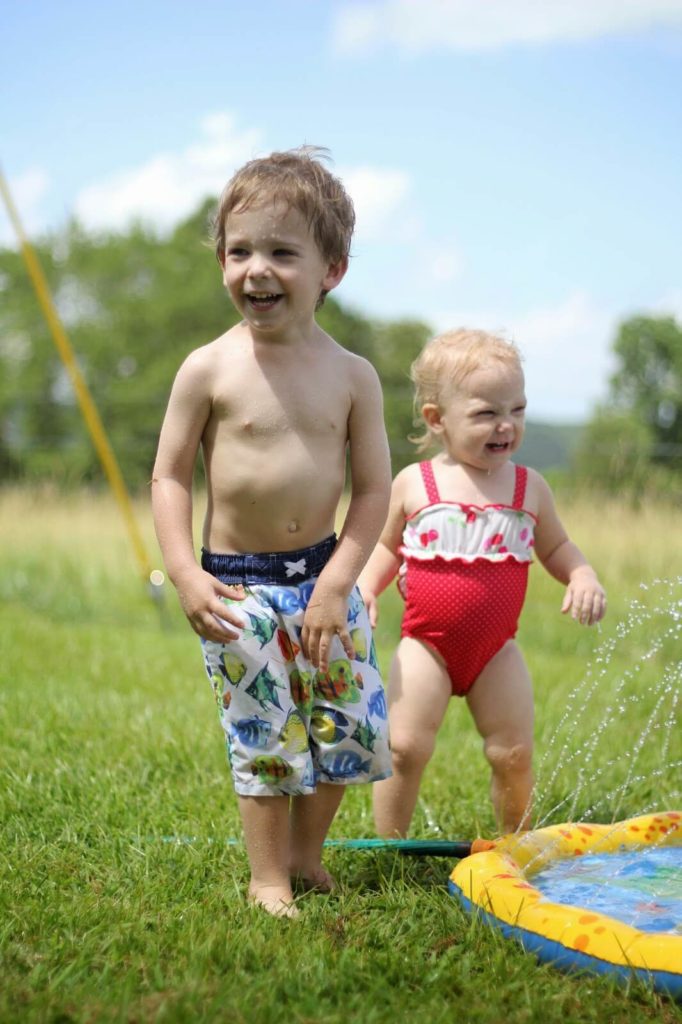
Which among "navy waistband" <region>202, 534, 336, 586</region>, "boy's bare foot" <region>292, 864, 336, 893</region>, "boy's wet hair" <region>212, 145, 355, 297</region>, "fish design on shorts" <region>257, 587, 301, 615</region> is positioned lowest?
"boy's bare foot" <region>292, 864, 336, 893</region>

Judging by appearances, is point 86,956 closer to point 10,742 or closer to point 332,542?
point 332,542

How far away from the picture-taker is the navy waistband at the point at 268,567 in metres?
2.65

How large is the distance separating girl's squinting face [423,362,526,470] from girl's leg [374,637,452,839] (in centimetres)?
55

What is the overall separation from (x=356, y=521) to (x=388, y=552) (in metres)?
0.65

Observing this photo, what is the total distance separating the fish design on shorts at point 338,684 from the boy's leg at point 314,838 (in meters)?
0.23

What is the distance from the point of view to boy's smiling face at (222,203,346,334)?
2531 millimetres

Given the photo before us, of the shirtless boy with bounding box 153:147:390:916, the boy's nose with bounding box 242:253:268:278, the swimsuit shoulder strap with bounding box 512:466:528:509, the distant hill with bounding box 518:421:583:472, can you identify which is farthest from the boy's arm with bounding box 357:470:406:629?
the distant hill with bounding box 518:421:583:472

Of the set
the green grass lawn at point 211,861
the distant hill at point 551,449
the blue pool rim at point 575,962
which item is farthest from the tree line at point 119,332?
the blue pool rim at point 575,962

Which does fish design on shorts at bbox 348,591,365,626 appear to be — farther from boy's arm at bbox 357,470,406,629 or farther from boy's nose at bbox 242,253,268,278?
boy's nose at bbox 242,253,268,278

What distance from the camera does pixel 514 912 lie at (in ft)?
7.89

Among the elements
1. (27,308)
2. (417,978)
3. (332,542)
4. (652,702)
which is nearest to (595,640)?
(652,702)

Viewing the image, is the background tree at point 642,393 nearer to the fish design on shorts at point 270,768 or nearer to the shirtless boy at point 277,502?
the shirtless boy at point 277,502

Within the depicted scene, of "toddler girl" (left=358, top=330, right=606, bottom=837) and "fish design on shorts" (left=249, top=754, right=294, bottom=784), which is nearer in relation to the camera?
"fish design on shorts" (left=249, top=754, right=294, bottom=784)

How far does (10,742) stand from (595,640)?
157 inches
